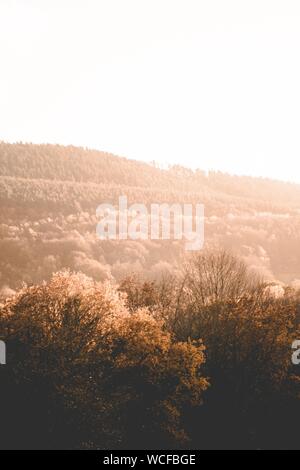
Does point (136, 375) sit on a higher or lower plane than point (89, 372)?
lower

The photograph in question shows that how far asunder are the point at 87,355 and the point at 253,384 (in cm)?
1627

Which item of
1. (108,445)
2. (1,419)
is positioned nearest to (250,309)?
(108,445)

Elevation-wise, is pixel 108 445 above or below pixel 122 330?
below

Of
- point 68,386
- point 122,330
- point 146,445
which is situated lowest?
point 146,445

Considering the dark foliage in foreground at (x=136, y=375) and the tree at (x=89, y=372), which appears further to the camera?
the dark foliage in foreground at (x=136, y=375)

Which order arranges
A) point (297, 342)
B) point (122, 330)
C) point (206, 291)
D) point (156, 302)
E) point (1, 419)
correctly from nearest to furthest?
point (1, 419) → point (122, 330) → point (297, 342) → point (156, 302) → point (206, 291)

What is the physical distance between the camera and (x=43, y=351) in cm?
5153

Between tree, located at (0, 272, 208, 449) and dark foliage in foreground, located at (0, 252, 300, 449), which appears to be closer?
tree, located at (0, 272, 208, 449)

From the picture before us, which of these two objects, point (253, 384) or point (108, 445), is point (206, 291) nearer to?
point (253, 384)

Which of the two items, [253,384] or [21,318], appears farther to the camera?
[253,384]

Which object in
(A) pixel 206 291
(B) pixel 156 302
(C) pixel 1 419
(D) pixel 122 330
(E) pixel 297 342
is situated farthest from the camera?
(A) pixel 206 291

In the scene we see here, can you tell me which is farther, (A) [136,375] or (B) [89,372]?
(A) [136,375]

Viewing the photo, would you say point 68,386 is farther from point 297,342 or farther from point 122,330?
A: point 297,342

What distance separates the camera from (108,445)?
49781 mm
